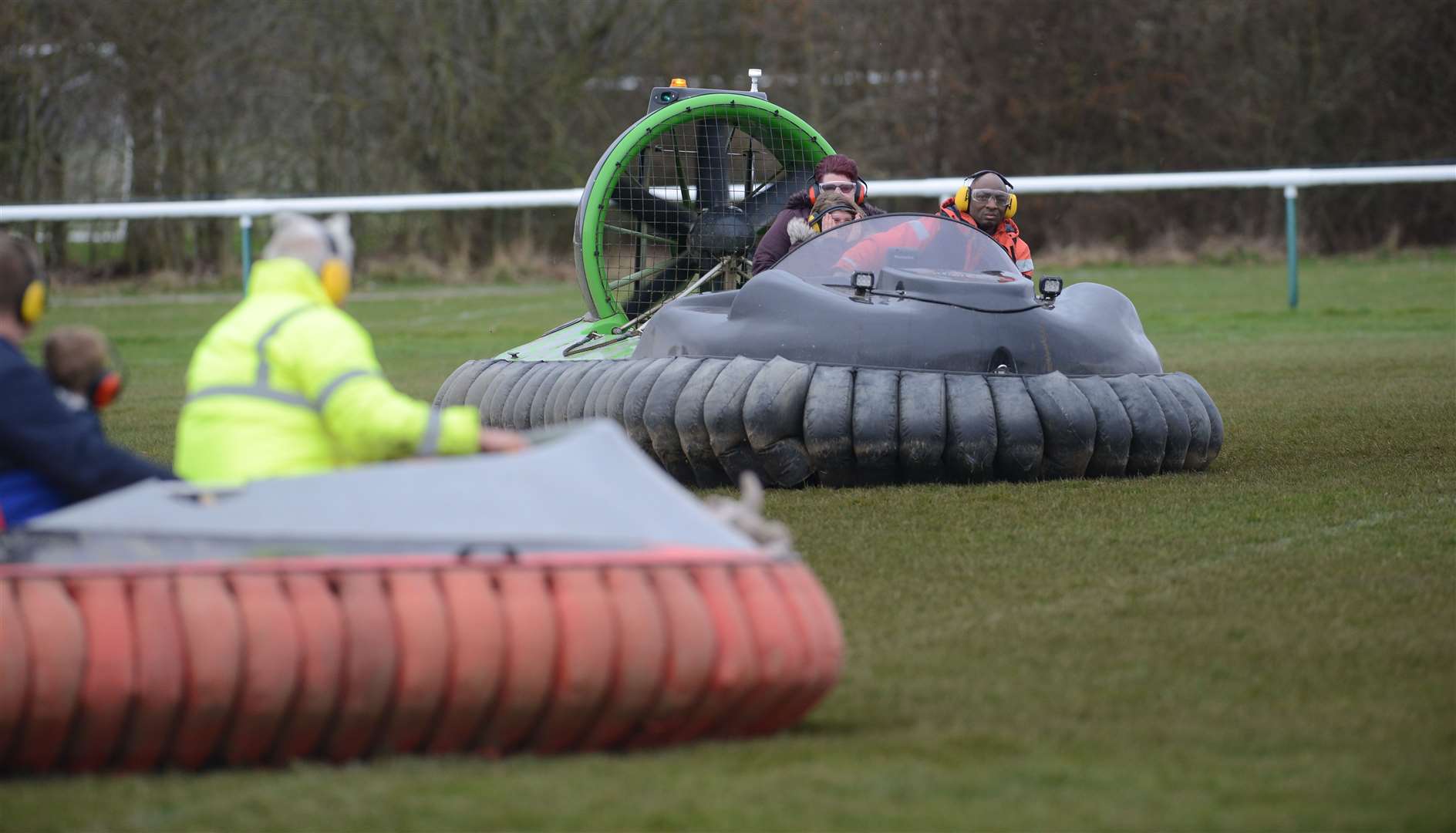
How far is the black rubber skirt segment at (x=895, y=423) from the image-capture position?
5633 mm

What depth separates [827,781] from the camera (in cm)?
267

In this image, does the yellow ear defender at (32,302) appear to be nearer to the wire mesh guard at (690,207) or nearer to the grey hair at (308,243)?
the grey hair at (308,243)

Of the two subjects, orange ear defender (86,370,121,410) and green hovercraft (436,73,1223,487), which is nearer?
orange ear defender (86,370,121,410)

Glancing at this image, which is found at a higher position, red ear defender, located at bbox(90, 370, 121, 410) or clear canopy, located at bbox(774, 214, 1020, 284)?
red ear defender, located at bbox(90, 370, 121, 410)

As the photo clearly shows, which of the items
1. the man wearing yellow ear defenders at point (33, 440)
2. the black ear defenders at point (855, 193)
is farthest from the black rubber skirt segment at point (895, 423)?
the man wearing yellow ear defenders at point (33, 440)

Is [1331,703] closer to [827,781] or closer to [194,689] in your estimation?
[827,781]

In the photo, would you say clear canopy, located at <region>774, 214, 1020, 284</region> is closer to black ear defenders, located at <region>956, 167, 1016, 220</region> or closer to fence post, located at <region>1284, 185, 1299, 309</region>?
black ear defenders, located at <region>956, 167, 1016, 220</region>

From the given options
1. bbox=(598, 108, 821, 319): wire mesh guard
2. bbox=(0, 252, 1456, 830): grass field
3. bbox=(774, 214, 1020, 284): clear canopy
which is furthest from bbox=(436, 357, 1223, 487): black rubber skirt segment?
bbox=(598, 108, 821, 319): wire mesh guard

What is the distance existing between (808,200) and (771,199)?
2.61 feet

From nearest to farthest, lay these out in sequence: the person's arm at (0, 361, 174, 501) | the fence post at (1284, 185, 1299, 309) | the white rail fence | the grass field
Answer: the grass field < the person's arm at (0, 361, 174, 501) < the white rail fence < the fence post at (1284, 185, 1299, 309)

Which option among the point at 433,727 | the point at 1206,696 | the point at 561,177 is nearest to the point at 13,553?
the point at 433,727

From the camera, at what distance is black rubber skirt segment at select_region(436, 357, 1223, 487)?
563 centimetres

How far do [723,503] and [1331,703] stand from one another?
40.5 inches

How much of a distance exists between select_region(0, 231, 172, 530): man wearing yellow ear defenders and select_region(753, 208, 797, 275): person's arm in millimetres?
3944
